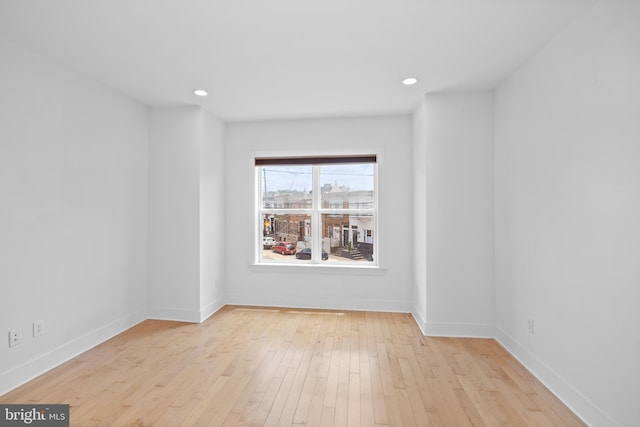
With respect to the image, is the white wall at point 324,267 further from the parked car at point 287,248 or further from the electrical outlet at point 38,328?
the electrical outlet at point 38,328

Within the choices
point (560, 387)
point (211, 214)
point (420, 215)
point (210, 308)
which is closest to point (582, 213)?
point (560, 387)

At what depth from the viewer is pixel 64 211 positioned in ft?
8.93

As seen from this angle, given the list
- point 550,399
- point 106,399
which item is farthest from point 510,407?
point 106,399

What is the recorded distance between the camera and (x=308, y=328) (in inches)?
136

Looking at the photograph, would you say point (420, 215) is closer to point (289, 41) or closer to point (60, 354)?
point (289, 41)

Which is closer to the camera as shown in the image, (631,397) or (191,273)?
(631,397)

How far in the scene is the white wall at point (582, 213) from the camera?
1.69 metres

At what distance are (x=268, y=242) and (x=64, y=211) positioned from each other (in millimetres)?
2336

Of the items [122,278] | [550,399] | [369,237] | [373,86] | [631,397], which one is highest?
[373,86]

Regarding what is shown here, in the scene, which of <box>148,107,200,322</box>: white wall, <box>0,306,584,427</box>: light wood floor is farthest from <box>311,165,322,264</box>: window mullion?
<box>148,107,200,322</box>: white wall

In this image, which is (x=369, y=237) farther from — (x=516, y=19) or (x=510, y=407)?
(x=516, y=19)

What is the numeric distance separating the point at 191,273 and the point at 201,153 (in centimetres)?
143

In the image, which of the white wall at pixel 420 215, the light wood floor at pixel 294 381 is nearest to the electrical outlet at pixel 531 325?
the light wood floor at pixel 294 381

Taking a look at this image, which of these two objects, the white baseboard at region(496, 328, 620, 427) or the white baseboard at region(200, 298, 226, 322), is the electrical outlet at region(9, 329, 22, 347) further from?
the white baseboard at region(496, 328, 620, 427)
